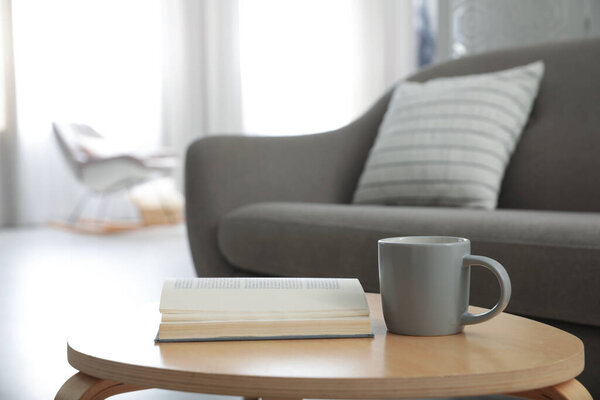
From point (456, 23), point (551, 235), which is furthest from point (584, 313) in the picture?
point (456, 23)

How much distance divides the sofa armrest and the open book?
3.54ft

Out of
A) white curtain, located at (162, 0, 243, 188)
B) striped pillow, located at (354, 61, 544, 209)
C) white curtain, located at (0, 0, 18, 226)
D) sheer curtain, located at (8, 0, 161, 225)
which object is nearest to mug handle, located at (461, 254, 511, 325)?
striped pillow, located at (354, 61, 544, 209)

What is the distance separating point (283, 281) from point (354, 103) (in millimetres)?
5460

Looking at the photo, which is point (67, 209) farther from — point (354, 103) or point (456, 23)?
point (456, 23)

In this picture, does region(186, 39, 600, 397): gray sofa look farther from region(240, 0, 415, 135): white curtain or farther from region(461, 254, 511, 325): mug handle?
region(240, 0, 415, 135): white curtain

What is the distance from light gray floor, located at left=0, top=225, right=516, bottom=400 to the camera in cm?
154

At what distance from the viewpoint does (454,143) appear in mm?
1803

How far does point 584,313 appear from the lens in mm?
1137

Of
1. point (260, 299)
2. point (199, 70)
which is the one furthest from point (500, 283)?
point (199, 70)

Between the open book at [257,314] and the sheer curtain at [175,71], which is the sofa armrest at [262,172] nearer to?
the open book at [257,314]

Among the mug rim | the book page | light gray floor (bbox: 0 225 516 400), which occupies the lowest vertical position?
light gray floor (bbox: 0 225 516 400)

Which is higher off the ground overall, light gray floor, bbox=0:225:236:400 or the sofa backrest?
the sofa backrest

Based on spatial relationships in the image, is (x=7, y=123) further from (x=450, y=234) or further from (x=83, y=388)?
(x=83, y=388)

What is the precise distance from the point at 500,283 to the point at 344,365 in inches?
7.2
